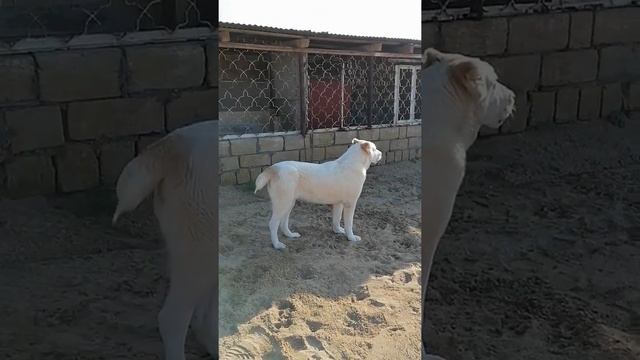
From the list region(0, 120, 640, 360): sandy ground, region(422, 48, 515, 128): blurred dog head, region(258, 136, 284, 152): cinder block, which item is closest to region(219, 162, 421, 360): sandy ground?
region(0, 120, 640, 360): sandy ground

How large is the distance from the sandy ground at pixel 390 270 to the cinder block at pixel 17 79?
0.78ft

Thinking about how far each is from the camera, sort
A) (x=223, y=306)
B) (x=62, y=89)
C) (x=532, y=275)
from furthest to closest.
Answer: (x=532, y=275), (x=223, y=306), (x=62, y=89)

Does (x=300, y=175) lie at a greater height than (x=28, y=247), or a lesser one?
greater

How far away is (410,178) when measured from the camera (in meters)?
1.37

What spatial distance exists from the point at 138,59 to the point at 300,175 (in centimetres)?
45

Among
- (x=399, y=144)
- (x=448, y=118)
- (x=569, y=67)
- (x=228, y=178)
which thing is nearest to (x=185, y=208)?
(x=228, y=178)

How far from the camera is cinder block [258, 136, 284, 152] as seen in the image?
1238mm

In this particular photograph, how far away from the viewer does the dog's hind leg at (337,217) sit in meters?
1.36

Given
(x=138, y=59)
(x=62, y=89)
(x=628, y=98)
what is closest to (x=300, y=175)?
(x=138, y=59)

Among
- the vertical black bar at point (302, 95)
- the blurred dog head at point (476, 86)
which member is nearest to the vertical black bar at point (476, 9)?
the blurred dog head at point (476, 86)

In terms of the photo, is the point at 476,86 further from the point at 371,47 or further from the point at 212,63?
the point at 212,63

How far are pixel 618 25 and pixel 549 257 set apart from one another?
661mm

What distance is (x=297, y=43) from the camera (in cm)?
123

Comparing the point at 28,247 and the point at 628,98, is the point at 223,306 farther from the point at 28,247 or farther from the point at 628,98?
→ the point at 628,98
